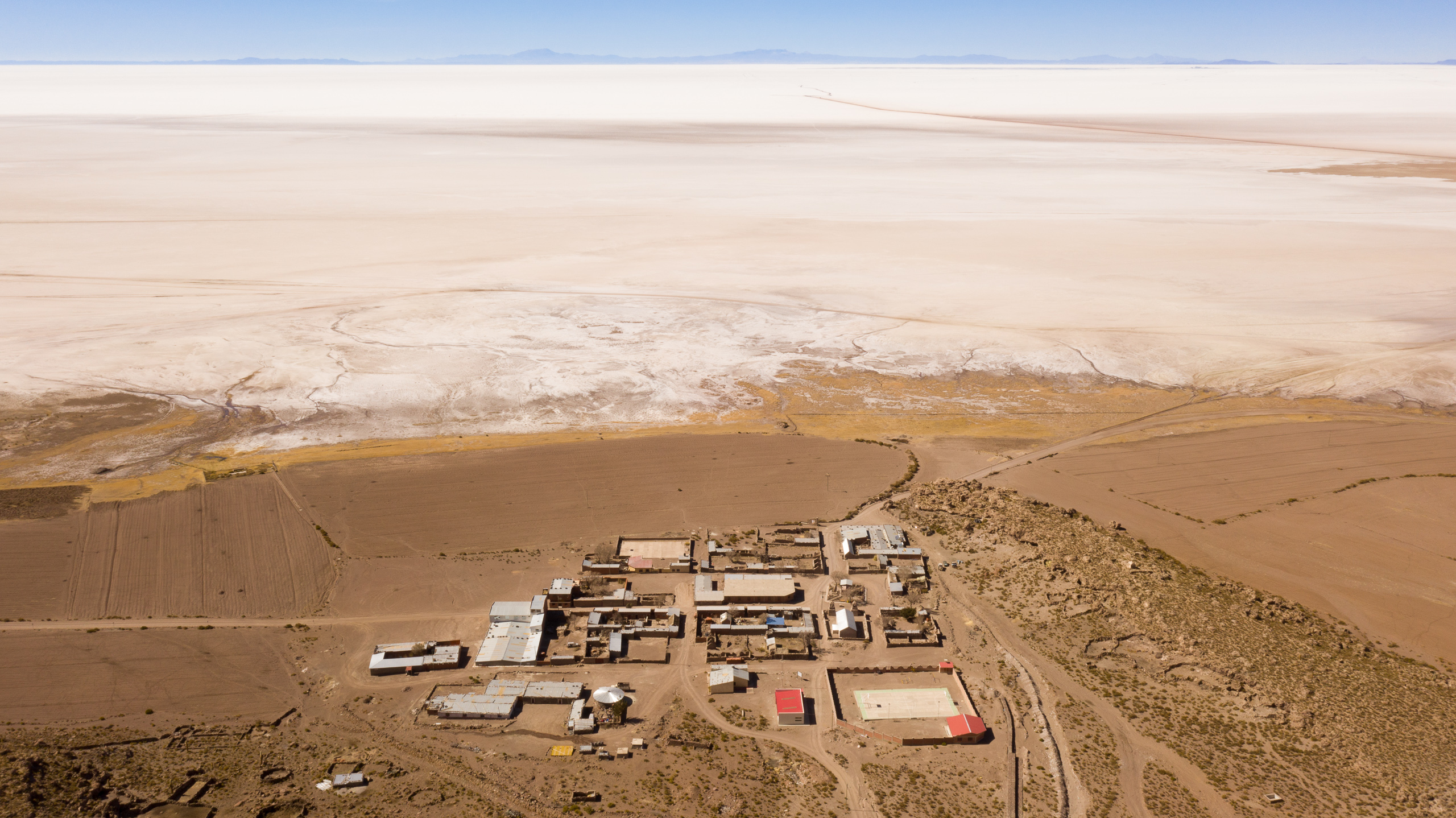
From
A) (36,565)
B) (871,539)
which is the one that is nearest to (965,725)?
(871,539)

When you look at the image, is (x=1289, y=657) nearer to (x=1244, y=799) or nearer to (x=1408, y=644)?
(x=1408, y=644)

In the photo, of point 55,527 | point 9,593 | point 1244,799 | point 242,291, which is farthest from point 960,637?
point 242,291

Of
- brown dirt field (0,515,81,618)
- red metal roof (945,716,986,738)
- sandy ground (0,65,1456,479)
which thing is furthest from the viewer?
sandy ground (0,65,1456,479)

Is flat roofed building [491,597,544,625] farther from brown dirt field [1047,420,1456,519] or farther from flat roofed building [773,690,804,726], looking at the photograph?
brown dirt field [1047,420,1456,519]

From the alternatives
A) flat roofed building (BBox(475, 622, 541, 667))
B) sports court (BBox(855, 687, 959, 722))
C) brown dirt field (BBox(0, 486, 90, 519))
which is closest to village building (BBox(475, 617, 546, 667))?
flat roofed building (BBox(475, 622, 541, 667))

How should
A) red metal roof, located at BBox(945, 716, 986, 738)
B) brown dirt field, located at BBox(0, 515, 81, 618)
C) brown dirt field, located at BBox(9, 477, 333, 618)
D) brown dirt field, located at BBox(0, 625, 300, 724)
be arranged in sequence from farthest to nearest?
brown dirt field, located at BBox(9, 477, 333, 618), brown dirt field, located at BBox(0, 515, 81, 618), brown dirt field, located at BBox(0, 625, 300, 724), red metal roof, located at BBox(945, 716, 986, 738)

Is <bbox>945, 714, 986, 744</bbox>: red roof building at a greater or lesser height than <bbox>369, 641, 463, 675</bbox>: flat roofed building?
lesser

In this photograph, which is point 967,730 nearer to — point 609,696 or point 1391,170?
point 609,696

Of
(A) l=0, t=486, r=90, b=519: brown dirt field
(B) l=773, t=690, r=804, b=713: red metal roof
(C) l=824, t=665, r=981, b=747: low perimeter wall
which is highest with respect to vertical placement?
(A) l=0, t=486, r=90, b=519: brown dirt field
